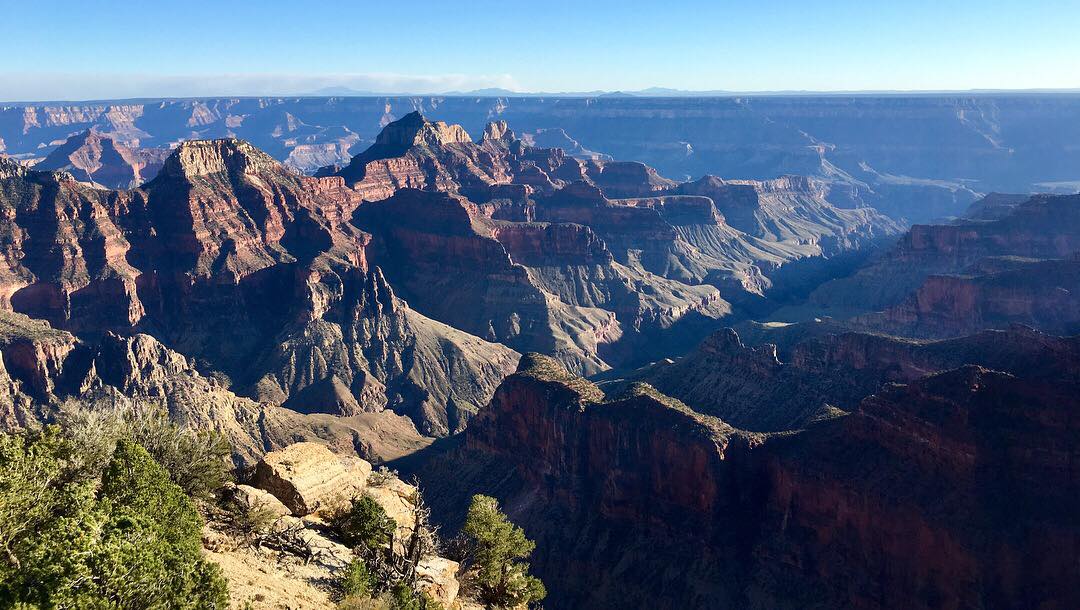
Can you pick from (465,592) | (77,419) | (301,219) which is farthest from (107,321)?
(465,592)

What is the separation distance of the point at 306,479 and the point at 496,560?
14145mm

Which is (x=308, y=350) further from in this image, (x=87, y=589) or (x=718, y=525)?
(x=87, y=589)

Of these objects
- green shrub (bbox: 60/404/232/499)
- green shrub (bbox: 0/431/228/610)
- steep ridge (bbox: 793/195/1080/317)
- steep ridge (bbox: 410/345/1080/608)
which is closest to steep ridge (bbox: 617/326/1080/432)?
steep ridge (bbox: 410/345/1080/608)

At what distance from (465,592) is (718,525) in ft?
108

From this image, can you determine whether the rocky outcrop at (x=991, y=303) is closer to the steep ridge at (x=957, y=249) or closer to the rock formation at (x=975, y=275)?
the rock formation at (x=975, y=275)

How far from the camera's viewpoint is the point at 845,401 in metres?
90.4

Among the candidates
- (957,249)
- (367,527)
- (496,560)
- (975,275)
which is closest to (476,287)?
(975,275)

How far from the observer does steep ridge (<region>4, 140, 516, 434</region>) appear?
138000mm

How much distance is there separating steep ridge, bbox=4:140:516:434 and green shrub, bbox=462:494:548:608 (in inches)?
3406

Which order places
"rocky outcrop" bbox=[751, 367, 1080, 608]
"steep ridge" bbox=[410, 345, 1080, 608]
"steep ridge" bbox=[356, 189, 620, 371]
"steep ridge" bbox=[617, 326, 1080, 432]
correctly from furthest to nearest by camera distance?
Answer: "steep ridge" bbox=[356, 189, 620, 371], "steep ridge" bbox=[617, 326, 1080, 432], "steep ridge" bbox=[410, 345, 1080, 608], "rocky outcrop" bbox=[751, 367, 1080, 608]

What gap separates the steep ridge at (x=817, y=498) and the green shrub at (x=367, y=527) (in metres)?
34.3

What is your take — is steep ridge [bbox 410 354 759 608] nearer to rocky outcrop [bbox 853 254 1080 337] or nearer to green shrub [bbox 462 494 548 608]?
green shrub [bbox 462 494 548 608]

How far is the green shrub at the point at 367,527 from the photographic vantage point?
43.1 meters

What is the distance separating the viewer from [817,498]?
221ft
